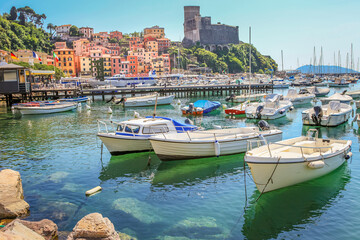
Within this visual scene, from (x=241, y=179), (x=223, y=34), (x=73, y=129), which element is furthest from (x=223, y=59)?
(x=241, y=179)

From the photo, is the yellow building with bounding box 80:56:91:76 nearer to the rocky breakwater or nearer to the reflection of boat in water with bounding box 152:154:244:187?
the reflection of boat in water with bounding box 152:154:244:187

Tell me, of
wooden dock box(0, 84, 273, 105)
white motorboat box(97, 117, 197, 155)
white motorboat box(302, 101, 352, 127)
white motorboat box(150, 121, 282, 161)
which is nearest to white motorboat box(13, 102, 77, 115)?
wooden dock box(0, 84, 273, 105)

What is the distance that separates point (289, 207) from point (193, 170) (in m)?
5.93

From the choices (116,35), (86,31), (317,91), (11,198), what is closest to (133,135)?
(11,198)

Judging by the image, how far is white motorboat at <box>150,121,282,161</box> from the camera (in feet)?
59.3

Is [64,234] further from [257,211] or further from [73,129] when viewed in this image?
[73,129]

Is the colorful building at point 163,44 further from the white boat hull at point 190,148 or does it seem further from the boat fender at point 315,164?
the boat fender at point 315,164

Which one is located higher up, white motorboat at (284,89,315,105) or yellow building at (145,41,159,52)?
yellow building at (145,41,159,52)

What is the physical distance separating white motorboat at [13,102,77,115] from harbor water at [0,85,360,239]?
20863 millimetres

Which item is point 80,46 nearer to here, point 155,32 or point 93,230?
point 155,32

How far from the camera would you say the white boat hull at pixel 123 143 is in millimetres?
19375

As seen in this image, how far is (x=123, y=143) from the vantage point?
64.3ft

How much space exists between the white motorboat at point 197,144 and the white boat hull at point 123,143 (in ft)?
5.57

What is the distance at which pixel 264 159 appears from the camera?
12.8m
